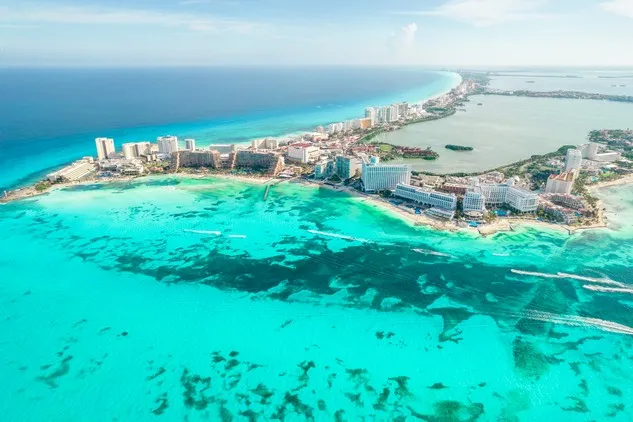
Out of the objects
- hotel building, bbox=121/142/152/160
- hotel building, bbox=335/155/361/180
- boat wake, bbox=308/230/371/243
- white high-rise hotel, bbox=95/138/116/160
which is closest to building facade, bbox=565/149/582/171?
hotel building, bbox=335/155/361/180

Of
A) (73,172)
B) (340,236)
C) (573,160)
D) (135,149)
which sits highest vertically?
(135,149)

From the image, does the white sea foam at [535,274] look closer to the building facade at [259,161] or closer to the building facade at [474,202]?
the building facade at [474,202]

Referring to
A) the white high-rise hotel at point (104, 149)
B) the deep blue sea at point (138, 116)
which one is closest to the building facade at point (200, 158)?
the white high-rise hotel at point (104, 149)

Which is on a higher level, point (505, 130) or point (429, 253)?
point (505, 130)

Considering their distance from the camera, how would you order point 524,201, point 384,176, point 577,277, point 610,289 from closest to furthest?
point 610,289 → point 577,277 → point 524,201 → point 384,176

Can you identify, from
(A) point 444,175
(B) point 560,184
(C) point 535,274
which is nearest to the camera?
(C) point 535,274

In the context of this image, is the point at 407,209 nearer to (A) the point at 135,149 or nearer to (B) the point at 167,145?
(B) the point at 167,145

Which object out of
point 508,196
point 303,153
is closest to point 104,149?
point 303,153

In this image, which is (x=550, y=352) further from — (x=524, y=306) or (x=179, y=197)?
(x=179, y=197)

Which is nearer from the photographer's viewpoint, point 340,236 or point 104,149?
point 340,236
